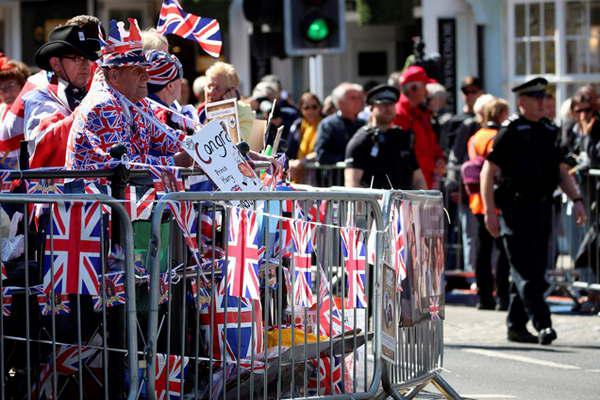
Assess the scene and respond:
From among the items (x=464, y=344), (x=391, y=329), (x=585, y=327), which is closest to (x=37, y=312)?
(x=391, y=329)

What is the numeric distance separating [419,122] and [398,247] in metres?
7.85

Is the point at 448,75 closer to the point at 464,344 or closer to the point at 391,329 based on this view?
the point at 464,344

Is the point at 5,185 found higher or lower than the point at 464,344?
higher

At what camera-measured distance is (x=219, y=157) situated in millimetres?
7105

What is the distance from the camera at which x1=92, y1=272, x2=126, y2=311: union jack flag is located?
6.43 meters

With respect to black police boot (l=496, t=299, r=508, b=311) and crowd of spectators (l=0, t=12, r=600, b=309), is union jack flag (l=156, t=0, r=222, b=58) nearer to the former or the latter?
crowd of spectators (l=0, t=12, r=600, b=309)

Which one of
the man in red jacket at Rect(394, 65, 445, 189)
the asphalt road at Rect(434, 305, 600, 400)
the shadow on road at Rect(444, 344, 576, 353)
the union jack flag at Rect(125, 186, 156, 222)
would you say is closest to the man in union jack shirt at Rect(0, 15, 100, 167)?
the union jack flag at Rect(125, 186, 156, 222)

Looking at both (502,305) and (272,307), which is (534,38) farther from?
(272,307)

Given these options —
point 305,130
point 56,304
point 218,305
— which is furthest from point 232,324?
point 305,130

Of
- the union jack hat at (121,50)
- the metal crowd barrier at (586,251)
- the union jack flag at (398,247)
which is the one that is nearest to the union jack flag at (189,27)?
the union jack hat at (121,50)

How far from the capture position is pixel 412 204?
7422 millimetres

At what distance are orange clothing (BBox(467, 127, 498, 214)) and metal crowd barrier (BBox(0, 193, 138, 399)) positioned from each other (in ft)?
26.0

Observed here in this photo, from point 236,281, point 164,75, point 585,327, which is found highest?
point 164,75

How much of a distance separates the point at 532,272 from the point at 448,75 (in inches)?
548
